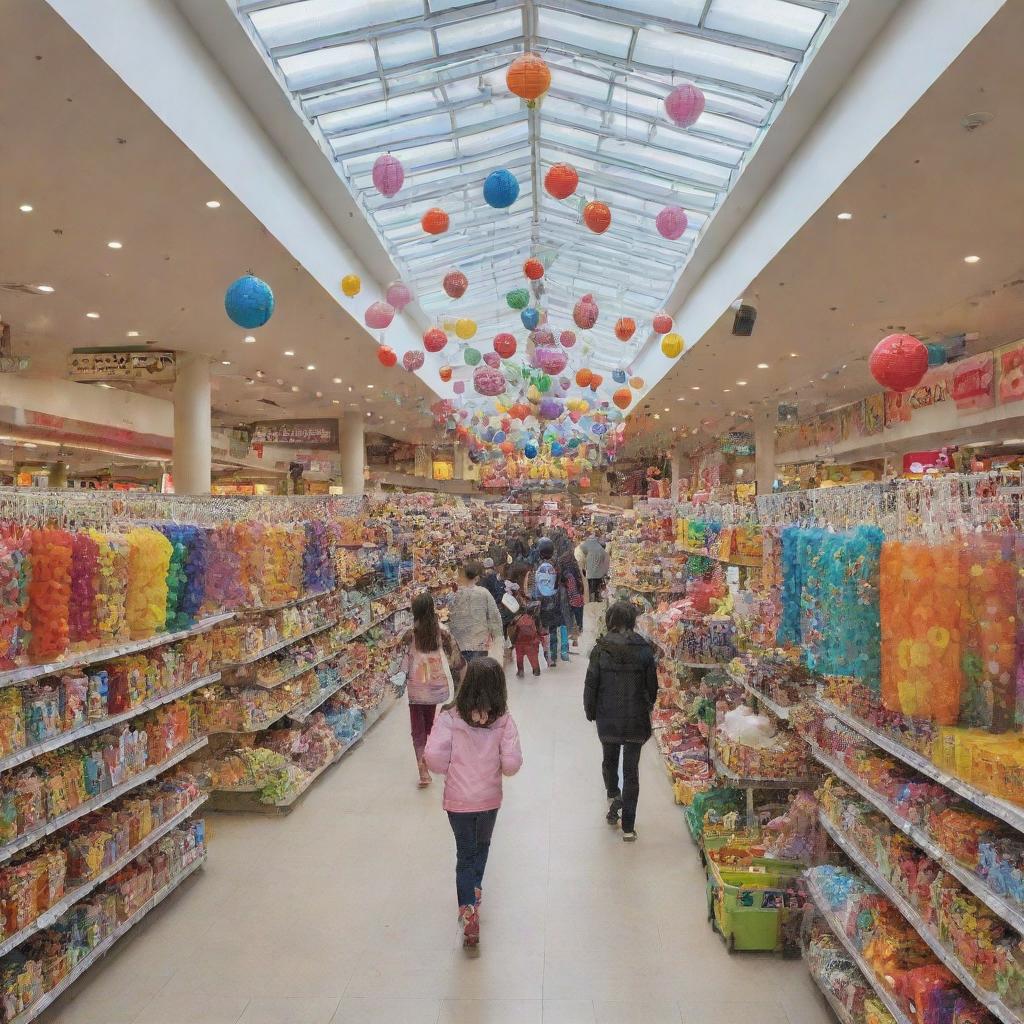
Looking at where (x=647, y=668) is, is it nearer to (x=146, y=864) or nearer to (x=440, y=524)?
(x=146, y=864)

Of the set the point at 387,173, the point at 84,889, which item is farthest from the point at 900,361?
the point at 84,889

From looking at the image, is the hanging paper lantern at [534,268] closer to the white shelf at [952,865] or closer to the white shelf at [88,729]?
the white shelf at [88,729]

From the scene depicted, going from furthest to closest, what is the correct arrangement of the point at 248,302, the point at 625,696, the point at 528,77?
the point at 248,302
the point at 625,696
the point at 528,77

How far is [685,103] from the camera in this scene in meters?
5.75

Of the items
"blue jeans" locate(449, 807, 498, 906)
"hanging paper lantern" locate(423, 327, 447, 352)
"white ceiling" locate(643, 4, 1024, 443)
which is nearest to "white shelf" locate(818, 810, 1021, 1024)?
"blue jeans" locate(449, 807, 498, 906)

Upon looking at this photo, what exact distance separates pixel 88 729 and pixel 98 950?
0.95 metres

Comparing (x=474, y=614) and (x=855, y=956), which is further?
(x=474, y=614)

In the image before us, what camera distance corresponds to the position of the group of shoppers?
3.96m

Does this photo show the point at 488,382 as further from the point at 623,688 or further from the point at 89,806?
the point at 89,806

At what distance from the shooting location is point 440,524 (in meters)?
14.0

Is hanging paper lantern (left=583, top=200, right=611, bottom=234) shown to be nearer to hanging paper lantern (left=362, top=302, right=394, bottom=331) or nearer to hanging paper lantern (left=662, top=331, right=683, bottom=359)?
hanging paper lantern (left=362, top=302, right=394, bottom=331)

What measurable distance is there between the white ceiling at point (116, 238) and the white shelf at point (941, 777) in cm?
486

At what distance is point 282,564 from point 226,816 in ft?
5.63

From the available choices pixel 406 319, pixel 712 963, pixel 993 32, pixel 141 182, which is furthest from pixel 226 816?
pixel 406 319
